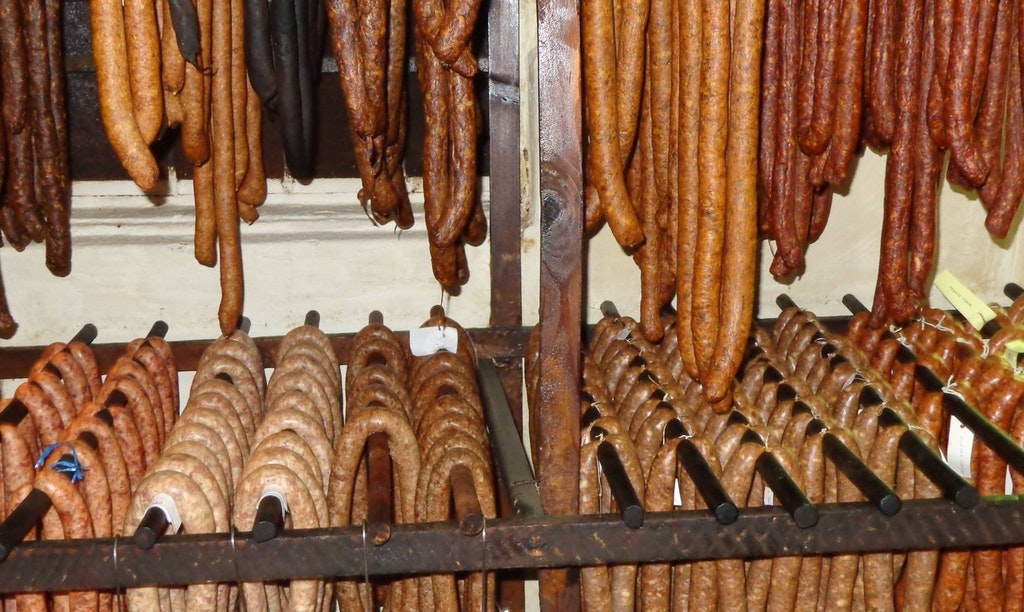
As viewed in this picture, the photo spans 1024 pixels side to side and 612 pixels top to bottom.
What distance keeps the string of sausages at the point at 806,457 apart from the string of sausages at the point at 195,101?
129cm

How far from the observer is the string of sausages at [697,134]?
228 centimetres

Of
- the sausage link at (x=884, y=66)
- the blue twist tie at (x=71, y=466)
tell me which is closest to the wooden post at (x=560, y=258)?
the sausage link at (x=884, y=66)

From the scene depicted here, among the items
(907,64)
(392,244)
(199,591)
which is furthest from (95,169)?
(907,64)

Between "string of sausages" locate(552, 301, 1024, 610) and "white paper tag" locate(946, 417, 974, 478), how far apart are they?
0.02 m

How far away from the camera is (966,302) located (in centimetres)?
335

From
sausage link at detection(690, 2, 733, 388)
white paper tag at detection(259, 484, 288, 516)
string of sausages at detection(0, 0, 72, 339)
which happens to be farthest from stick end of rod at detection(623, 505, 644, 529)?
string of sausages at detection(0, 0, 72, 339)

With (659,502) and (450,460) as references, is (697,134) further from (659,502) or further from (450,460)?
(450,460)

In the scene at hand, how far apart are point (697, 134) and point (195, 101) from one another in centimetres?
139

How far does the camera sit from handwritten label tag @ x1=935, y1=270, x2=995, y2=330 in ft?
10.9

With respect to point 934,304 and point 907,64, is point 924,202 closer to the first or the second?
point 907,64

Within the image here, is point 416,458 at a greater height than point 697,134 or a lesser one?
lesser

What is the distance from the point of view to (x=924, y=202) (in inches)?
115

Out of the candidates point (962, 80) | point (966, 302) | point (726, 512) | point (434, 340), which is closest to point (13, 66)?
point (434, 340)

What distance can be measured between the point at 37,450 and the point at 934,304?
358 cm
